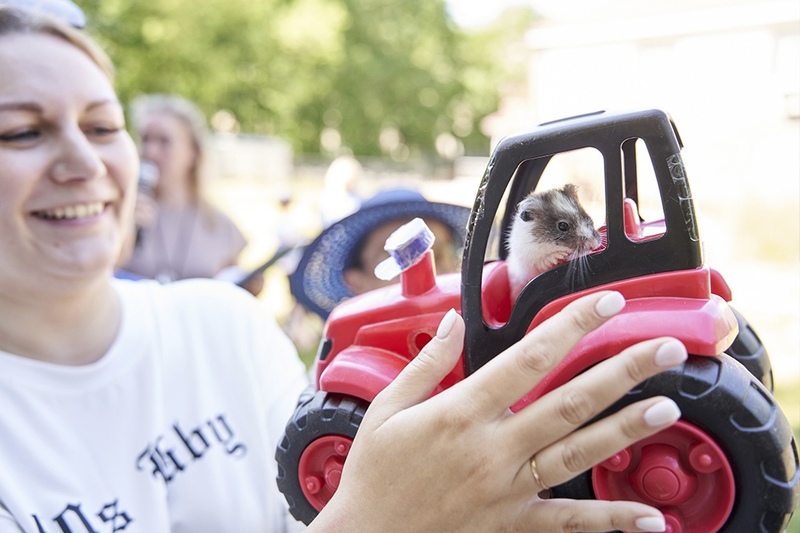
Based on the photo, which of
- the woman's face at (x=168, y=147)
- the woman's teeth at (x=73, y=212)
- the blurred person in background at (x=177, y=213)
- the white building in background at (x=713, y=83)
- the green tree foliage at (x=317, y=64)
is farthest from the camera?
the green tree foliage at (x=317, y=64)

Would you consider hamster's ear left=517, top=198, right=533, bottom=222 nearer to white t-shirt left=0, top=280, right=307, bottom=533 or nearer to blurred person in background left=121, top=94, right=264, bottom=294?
white t-shirt left=0, top=280, right=307, bottom=533

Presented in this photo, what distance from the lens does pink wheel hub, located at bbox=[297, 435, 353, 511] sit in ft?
2.30

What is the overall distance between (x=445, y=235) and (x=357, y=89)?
21.4 m

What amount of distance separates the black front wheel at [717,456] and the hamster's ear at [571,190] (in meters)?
0.20

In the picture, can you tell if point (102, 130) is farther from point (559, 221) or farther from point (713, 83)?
point (713, 83)

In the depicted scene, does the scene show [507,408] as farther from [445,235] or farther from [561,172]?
[445,235]

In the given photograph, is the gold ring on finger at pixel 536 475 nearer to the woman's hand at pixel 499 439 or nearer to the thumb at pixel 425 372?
the woman's hand at pixel 499 439

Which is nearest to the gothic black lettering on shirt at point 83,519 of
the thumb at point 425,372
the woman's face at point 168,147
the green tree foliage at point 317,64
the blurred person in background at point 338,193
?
the thumb at point 425,372

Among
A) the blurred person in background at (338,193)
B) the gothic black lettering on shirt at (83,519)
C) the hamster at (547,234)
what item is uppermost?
the hamster at (547,234)

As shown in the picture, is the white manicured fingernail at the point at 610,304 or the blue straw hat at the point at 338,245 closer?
the white manicured fingernail at the point at 610,304

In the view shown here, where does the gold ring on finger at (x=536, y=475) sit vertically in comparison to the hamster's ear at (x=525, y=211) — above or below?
below

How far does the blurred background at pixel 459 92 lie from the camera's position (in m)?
1.94

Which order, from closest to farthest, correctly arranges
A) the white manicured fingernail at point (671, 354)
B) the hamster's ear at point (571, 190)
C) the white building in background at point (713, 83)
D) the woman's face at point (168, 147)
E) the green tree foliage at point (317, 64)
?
the white manicured fingernail at point (671, 354) → the hamster's ear at point (571, 190) → the white building in background at point (713, 83) → the woman's face at point (168, 147) → the green tree foliage at point (317, 64)

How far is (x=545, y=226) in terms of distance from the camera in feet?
2.13
